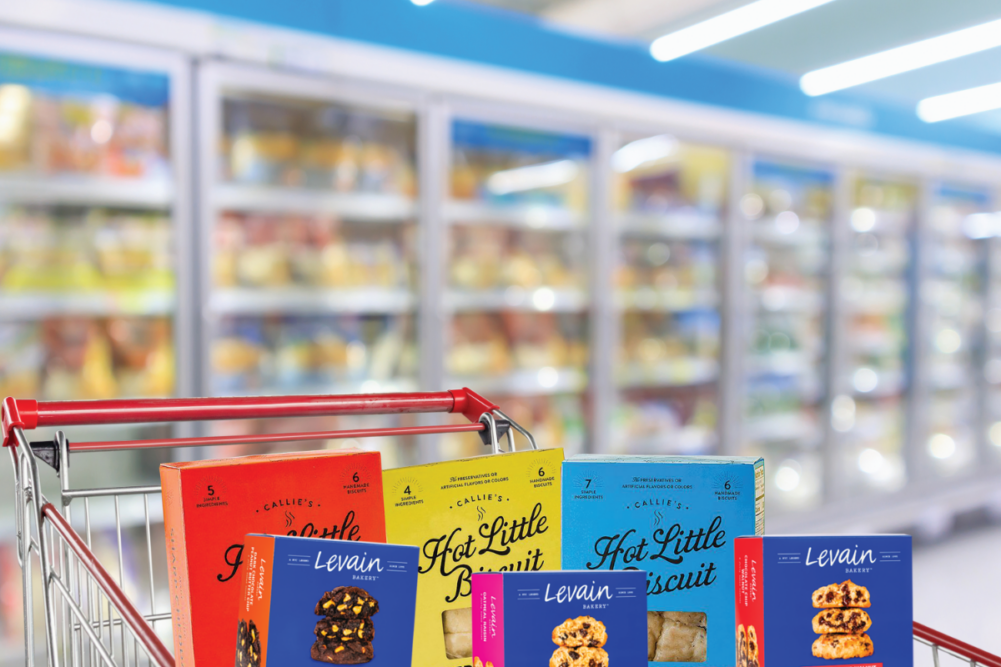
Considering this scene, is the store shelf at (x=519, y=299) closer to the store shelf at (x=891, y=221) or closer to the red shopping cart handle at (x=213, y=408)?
the red shopping cart handle at (x=213, y=408)

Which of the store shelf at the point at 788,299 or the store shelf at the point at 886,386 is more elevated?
the store shelf at the point at 788,299

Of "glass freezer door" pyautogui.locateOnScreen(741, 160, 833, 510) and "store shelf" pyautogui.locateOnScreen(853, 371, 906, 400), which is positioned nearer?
"glass freezer door" pyautogui.locateOnScreen(741, 160, 833, 510)

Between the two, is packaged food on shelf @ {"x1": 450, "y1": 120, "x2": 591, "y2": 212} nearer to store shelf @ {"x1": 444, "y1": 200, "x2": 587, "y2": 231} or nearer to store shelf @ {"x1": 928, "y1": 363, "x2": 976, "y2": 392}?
store shelf @ {"x1": 444, "y1": 200, "x2": 587, "y2": 231}

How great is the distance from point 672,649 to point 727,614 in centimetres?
8

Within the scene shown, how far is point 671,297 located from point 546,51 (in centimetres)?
127

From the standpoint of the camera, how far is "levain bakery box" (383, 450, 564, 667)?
949 millimetres

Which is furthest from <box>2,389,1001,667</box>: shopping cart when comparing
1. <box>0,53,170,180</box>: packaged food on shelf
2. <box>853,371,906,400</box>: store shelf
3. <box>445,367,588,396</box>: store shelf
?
<box>853,371,906,400</box>: store shelf

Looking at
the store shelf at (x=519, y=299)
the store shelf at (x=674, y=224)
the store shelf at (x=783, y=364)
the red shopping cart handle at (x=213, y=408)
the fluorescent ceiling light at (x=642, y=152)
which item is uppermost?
the fluorescent ceiling light at (x=642, y=152)

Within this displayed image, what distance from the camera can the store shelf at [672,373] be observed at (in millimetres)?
3520

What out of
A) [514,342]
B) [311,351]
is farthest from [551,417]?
[311,351]

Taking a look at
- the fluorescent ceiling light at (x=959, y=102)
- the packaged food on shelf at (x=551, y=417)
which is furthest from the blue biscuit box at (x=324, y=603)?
the fluorescent ceiling light at (x=959, y=102)

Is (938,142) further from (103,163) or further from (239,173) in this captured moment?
(103,163)

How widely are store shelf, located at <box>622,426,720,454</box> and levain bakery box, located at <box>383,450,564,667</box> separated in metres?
2.67

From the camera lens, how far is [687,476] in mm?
905
